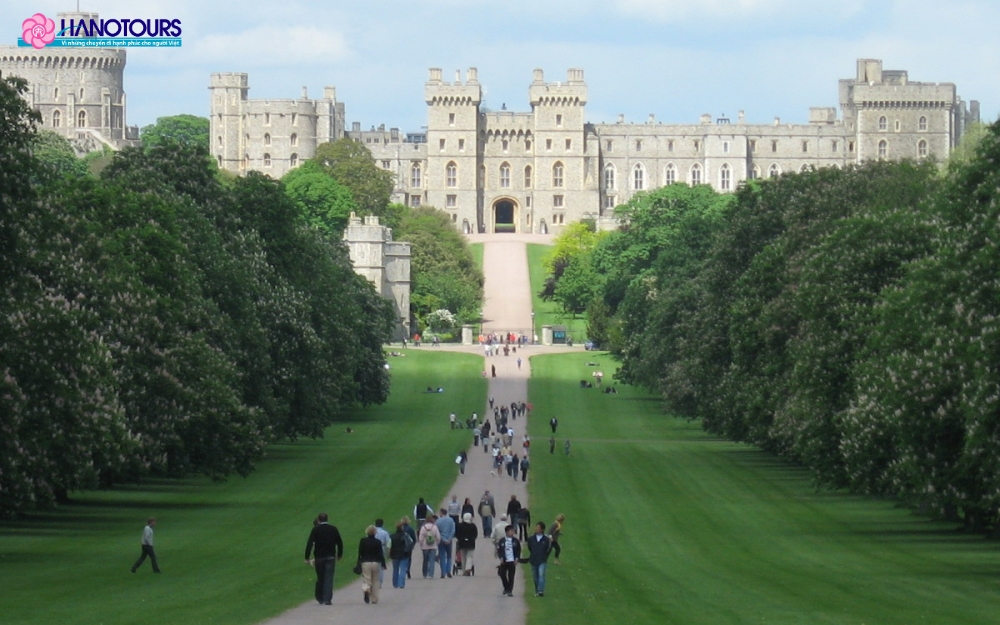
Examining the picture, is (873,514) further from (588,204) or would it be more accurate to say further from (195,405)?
(588,204)

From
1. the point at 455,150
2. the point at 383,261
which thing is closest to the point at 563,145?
the point at 455,150

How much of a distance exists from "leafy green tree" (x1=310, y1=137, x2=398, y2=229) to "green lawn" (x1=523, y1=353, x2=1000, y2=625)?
87300 mm

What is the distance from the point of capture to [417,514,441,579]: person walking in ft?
96.6

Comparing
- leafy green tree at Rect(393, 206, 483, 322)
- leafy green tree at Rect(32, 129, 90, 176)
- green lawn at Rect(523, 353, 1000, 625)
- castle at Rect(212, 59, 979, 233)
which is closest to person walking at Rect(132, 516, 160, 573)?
green lawn at Rect(523, 353, 1000, 625)

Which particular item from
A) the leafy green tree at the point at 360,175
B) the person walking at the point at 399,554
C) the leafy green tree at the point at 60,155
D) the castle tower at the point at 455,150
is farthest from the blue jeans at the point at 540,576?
the castle tower at the point at 455,150

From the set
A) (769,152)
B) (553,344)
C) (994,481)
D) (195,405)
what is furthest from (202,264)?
Answer: (769,152)

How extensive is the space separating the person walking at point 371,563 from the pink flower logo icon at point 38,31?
157m

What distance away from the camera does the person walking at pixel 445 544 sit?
97.6 ft

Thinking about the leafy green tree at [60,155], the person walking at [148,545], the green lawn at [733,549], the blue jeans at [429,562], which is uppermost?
the leafy green tree at [60,155]

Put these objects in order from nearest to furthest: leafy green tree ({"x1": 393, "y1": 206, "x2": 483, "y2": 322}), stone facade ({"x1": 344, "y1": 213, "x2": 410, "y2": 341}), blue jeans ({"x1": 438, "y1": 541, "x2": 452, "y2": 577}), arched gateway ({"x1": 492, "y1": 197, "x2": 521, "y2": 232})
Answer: blue jeans ({"x1": 438, "y1": 541, "x2": 452, "y2": 577})
stone facade ({"x1": 344, "y1": 213, "x2": 410, "y2": 341})
leafy green tree ({"x1": 393, "y1": 206, "x2": 483, "y2": 322})
arched gateway ({"x1": 492, "y1": 197, "x2": 521, "y2": 232})

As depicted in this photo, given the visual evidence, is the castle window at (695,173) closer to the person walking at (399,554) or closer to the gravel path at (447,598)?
the gravel path at (447,598)

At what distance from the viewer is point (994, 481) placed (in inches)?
1171

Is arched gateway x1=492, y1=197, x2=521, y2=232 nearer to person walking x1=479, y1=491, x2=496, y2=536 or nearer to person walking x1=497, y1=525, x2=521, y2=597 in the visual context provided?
person walking x1=479, y1=491, x2=496, y2=536

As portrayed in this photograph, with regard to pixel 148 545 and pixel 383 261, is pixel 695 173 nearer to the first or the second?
pixel 383 261
